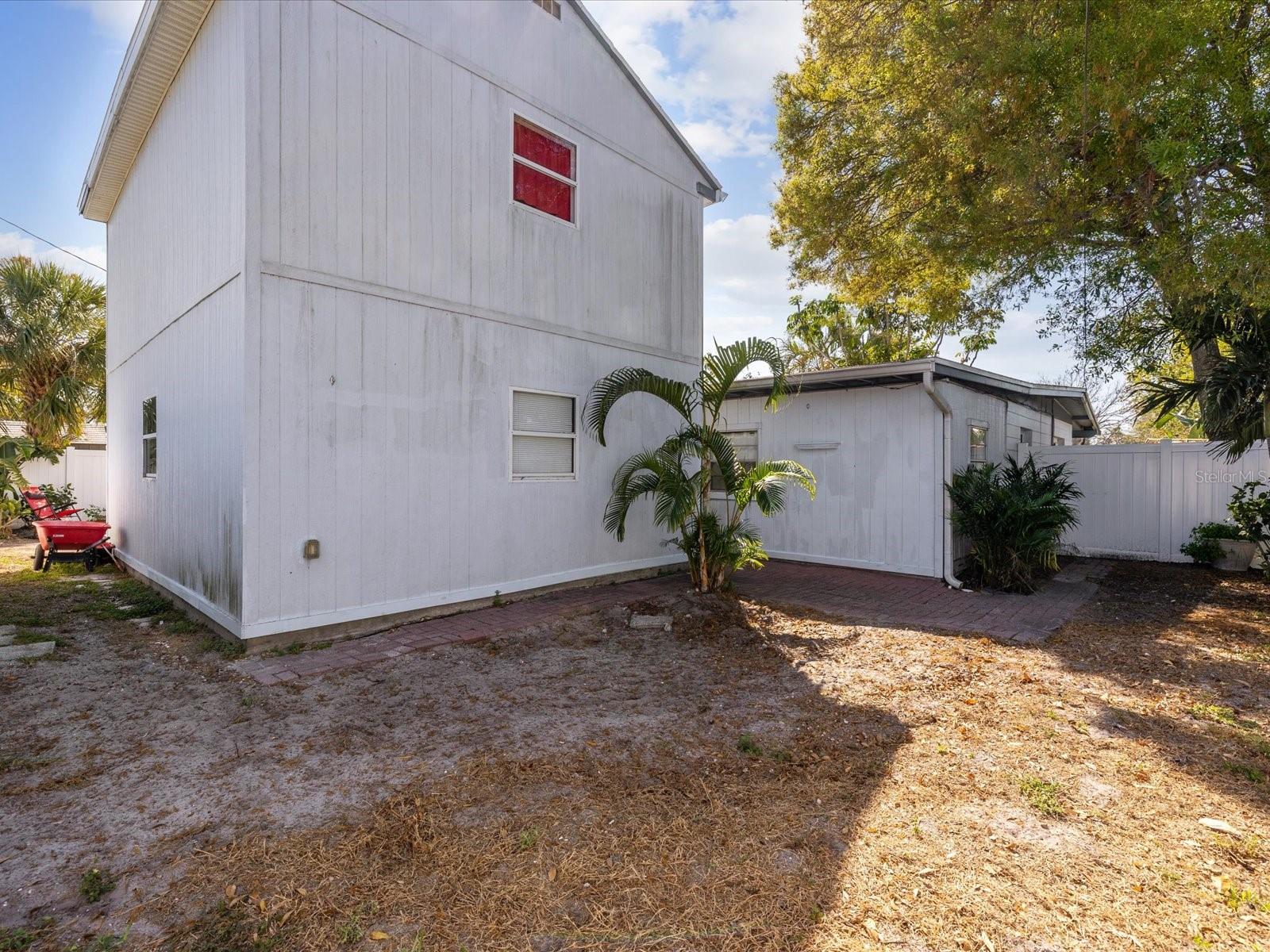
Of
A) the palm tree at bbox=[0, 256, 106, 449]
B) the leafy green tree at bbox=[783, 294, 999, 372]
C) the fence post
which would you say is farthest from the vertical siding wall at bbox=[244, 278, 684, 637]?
the leafy green tree at bbox=[783, 294, 999, 372]

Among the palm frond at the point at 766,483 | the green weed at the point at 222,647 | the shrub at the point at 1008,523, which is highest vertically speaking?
the palm frond at the point at 766,483

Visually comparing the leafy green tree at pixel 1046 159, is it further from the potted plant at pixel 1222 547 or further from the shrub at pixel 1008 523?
the potted plant at pixel 1222 547

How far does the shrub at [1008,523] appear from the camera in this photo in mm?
7730

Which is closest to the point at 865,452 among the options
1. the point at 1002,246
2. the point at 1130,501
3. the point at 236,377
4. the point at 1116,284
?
the point at 1002,246

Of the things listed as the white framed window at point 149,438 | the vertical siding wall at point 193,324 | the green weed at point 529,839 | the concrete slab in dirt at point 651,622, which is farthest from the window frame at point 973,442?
the white framed window at point 149,438

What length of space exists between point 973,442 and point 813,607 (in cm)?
419

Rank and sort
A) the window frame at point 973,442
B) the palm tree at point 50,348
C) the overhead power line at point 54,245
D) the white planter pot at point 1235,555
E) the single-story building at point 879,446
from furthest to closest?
1. the overhead power line at point 54,245
2. the palm tree at point 50,348
3. the white planter pot at point 1235,555
4. the window frame at point 973,442
5. the single-story building at point 879,446

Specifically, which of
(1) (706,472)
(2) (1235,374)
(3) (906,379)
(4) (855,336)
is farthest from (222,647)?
(4) (855,336)

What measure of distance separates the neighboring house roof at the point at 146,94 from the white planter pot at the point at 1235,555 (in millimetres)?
8687

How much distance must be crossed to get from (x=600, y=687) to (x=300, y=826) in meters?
2.17

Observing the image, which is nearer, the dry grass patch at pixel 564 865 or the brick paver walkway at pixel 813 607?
the dry grass patch at pixel 564 865

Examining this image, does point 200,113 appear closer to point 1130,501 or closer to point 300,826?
point 300,826

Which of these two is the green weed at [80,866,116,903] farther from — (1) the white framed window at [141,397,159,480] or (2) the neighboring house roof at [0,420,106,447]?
(2) the neighboring house roof at [0,420,106,447]

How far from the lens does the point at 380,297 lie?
568cm
